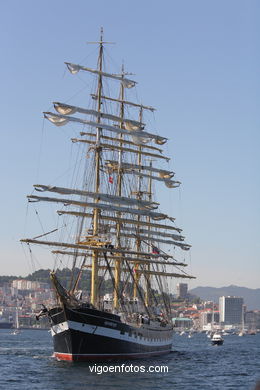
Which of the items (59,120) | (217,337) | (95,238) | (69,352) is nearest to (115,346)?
(69,352)

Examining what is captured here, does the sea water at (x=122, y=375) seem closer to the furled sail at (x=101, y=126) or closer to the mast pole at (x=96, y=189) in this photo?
the mast pole at (x=96, y=189)

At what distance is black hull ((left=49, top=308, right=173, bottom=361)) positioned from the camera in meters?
65.1

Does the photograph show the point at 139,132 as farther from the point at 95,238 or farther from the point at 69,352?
the point at 69,352

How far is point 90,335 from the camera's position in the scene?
65438 millimetres

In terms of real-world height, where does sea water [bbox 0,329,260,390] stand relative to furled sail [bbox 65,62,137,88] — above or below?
below

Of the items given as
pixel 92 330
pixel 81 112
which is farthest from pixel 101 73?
pixel 92 330

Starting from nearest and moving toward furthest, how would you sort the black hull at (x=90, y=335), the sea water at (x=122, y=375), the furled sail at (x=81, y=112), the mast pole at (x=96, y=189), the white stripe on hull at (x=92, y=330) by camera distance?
the sea water at (x=122, y=375) → the black hull at (x=90, y=335) → the white stripe on hull at (x=92, y=330) → the mast pole at (x=96, y=189) → the furled sail at (x=81, y=112)

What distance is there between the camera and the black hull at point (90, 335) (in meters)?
65.1

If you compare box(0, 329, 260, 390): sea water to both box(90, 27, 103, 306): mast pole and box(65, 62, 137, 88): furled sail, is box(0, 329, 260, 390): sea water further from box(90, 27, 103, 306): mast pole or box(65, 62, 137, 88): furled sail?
box(65, 62, 137, 88): furled sail

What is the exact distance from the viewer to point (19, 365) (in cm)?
6719

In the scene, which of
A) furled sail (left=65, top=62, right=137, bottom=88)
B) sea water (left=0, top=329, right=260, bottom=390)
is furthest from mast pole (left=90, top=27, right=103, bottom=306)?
sea water (left=0, top=329, right=260, bottom=390)

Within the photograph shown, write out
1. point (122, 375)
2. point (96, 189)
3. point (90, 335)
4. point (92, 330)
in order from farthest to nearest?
1. point (96, 189)
2. point (92, 330)
3. point (90, 335)
4. point (122, 375)

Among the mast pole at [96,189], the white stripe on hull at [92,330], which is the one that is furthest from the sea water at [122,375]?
the mast pole at [96,189]

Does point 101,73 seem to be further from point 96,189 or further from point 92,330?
Result: point 92,330
